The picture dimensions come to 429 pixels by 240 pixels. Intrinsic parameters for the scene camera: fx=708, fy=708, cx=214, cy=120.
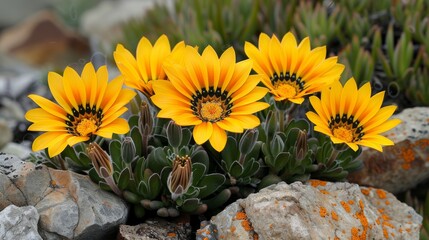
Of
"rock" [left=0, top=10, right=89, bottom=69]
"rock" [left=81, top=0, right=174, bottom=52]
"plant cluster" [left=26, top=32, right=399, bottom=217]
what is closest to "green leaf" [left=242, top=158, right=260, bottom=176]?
"plant cluster" [left=26, top=32, right=399, bottom=217]

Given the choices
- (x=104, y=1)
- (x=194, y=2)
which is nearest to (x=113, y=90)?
(x=194, y=2)

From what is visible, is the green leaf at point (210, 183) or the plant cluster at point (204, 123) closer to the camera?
the plant cluster at point (204, 123)

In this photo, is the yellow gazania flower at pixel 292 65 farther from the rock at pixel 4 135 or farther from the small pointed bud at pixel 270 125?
the rock at pixel 4 135

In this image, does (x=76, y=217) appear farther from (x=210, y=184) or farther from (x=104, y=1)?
(x=104, y=1)

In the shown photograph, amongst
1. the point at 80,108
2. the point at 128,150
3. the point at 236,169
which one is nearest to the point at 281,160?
the point at 236,169

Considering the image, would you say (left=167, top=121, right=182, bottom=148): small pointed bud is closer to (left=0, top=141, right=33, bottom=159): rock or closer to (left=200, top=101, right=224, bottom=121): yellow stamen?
(left=200, top=101, right=224, bottom=121): yellow stamen

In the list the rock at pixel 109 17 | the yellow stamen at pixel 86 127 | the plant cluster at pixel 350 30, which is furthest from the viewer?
the rock at pixel 109 17

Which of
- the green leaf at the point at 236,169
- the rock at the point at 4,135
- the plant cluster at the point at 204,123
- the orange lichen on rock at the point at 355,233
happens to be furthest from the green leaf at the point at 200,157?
the rock at the point at 4,135
